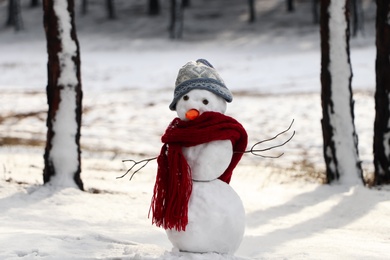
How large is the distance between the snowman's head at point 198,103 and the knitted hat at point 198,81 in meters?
0.03

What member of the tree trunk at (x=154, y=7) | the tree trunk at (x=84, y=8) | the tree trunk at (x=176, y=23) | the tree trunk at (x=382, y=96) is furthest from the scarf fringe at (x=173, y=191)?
the tree trunk at (x=84, y=8)

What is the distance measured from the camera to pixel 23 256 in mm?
4547

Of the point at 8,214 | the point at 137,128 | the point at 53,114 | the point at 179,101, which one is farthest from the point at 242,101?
the point at 179,101

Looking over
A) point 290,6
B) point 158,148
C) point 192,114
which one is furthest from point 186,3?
point 192,114

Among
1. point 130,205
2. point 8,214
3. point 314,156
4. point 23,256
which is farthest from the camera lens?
point 314,156

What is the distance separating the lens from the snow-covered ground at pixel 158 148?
230 inches

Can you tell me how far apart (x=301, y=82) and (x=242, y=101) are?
396 cm

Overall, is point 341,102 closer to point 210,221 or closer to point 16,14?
point 210,221

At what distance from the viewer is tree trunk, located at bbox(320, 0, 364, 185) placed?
29.1 ft

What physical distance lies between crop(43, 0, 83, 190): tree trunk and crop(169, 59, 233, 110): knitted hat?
3087 millimetres

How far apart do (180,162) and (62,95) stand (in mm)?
3397

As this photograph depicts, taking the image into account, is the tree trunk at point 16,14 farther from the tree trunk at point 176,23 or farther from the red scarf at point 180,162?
the red scarf at point 180,162

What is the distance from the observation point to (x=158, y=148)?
12.6m

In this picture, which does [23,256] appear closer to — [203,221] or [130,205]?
[203,221]
